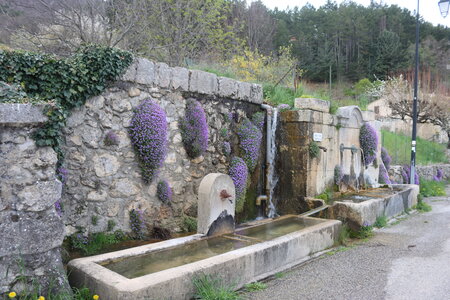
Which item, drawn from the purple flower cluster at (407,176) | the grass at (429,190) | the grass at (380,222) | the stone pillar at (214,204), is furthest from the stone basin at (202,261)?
the grass at (429,190)

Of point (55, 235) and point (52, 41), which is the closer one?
point (55, 235)

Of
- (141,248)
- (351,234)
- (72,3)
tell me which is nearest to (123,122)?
(141,248)

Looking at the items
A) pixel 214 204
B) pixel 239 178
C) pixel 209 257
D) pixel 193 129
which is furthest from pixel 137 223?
pixel 239 178

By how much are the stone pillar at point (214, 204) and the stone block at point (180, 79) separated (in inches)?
61.2

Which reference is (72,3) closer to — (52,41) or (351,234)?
(52,41)

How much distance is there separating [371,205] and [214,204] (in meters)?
3.12

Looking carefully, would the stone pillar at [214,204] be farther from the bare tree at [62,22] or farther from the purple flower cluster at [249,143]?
the bare tree at [62,22]

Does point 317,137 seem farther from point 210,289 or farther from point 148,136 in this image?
point 210,289

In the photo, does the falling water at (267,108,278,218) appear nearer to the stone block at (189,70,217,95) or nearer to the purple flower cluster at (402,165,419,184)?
the stone block at (189,70,217,95)

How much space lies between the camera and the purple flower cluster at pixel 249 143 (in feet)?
20.9

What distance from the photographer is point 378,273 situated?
414 cm

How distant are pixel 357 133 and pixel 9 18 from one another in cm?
810

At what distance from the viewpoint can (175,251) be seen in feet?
13.0

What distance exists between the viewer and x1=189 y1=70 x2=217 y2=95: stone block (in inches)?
221
